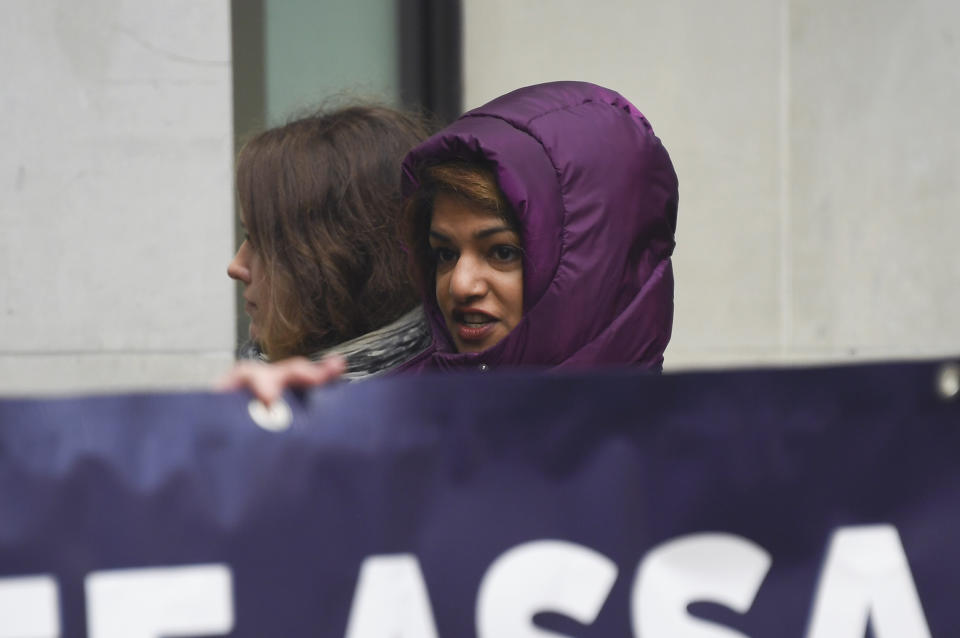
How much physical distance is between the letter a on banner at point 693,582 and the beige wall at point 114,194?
8.36ft

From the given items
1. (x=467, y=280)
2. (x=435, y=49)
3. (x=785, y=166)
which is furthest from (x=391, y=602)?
(x=785, y=166)

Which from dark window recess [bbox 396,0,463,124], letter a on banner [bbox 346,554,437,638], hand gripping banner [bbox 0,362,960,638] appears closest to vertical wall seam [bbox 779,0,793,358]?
dark window recess [bbox 396,0,463,124]

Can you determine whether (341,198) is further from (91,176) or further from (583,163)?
(91,176)

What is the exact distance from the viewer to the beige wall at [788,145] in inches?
182

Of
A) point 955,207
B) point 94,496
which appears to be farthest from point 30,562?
point 955,207

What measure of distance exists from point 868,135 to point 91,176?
3067mm

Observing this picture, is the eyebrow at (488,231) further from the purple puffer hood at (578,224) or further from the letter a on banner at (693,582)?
the letter a on banner at (693,582)

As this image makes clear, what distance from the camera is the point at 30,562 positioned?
1.33m

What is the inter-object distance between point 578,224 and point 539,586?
91cm

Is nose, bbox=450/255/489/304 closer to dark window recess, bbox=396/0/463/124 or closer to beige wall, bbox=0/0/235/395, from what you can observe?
beige wall, bbox=0/0/235/395

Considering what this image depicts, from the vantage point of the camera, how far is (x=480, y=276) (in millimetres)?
2262

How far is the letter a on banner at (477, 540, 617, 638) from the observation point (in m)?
1.39

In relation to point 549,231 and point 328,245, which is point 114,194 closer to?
point 328,245

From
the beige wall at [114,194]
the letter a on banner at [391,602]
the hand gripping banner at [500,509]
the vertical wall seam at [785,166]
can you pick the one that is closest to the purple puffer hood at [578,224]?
the hand gripping banner at [500,509]
